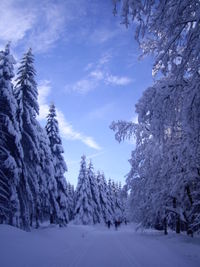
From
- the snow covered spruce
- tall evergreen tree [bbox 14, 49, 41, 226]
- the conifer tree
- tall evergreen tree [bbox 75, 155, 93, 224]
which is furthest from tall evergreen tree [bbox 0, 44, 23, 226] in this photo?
the conifer tree

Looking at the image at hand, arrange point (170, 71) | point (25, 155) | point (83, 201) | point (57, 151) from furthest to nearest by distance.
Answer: point (83, 201)
point (57, 151)
point (25, 155)
point (170, 71)

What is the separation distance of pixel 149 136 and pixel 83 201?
124ft

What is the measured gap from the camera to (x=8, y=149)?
52.9 feet

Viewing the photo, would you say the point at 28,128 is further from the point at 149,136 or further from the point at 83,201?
the point at 83,201

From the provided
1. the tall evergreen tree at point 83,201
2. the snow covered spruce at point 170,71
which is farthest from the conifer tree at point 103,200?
the snow covered spruce at point 170,71

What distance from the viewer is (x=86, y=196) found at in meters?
45.5

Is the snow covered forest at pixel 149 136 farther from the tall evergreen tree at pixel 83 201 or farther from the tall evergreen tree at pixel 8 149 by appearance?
the tall evergreen tree at pixel 83 201

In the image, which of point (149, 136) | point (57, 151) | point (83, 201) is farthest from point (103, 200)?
point (149, 136)

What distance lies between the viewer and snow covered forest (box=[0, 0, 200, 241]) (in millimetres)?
5457

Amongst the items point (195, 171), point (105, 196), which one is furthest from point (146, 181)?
point (105, 196)

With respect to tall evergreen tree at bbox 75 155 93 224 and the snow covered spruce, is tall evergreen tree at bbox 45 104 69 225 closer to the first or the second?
tall evergreen tree at bbox 75 155 93 224

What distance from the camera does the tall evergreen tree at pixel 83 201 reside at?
44.6 meters

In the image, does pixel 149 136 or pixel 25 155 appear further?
pixel 25 155

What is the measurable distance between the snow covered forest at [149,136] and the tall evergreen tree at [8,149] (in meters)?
0.06
